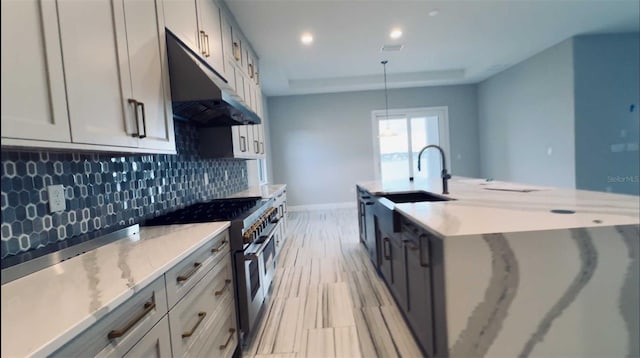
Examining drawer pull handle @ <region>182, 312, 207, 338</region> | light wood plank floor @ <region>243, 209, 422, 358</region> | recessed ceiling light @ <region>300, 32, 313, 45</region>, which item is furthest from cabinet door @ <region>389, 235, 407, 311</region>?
recessed ceiling light @ <region>300, 32, 313, 45</region>

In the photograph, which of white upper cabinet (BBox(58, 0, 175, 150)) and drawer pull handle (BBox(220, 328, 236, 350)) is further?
drawer pull handle (BBox(220, 328, 236, 350))

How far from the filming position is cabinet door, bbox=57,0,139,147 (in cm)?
108

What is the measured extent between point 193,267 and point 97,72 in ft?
2.81

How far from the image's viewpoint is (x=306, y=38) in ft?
13.6

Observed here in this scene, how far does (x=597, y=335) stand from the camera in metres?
1.32

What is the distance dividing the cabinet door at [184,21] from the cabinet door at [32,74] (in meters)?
0.90

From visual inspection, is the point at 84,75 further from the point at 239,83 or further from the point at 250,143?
the point at 250,143

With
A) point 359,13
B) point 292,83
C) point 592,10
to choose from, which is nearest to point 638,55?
point 592,10

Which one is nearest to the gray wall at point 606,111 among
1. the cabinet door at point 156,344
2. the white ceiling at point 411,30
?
the white ceiling at point 411,30

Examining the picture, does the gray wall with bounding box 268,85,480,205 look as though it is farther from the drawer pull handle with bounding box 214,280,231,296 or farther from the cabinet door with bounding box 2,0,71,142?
the cabinet door with bounding box 2,0,71,142

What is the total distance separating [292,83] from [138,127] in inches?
209

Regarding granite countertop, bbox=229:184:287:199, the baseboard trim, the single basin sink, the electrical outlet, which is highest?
the electrical outlet

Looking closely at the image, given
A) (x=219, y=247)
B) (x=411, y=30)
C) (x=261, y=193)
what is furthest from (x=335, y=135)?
(x=219, y=247)

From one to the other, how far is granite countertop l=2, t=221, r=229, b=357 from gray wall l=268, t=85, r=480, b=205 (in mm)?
5768
